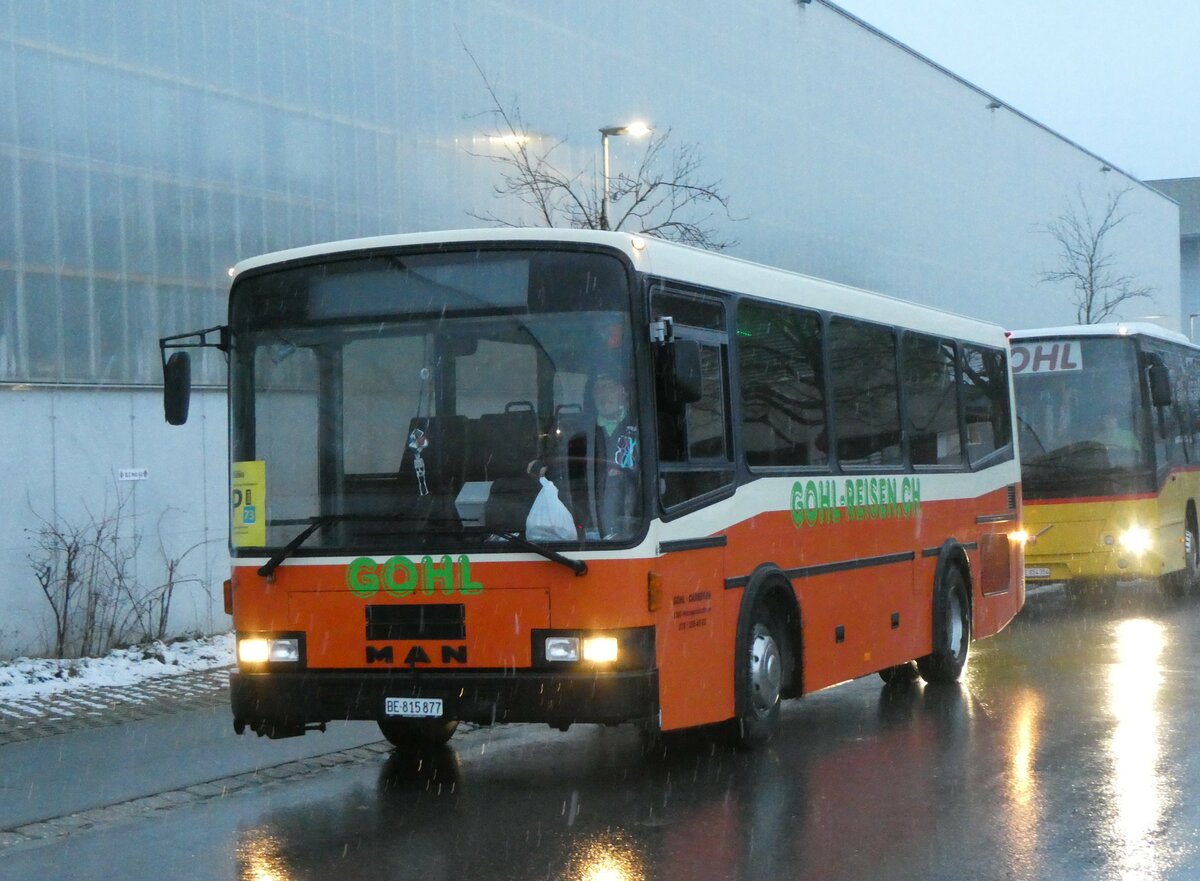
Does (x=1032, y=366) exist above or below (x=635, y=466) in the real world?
above

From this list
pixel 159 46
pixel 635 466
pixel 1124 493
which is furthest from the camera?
pixel 1124 493

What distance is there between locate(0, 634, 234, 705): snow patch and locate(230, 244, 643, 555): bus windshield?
499 cm

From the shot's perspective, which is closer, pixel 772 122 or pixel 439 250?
pixel 439 250

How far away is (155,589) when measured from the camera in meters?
15.9

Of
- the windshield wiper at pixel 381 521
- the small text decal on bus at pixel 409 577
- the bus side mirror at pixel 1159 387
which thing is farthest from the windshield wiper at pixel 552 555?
the bus side mirror at pixel 1159 387

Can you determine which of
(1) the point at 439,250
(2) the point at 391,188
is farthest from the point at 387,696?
(2) the point at 391,188

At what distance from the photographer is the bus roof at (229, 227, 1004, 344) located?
27.9ft

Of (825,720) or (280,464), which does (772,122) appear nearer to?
(825,720)

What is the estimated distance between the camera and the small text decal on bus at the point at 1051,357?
1945 centimetres

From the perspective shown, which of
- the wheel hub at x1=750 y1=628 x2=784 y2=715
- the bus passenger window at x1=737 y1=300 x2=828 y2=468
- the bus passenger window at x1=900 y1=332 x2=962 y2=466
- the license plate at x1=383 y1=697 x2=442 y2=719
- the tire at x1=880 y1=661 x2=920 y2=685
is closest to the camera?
the license plate at x1=383 y1=697 x2=442 y2=719

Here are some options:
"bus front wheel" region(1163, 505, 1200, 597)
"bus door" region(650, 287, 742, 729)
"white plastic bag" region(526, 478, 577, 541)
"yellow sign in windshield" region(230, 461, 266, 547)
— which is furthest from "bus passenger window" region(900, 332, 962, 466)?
"bus front wheel" region(1163, 505, 1200, 597)

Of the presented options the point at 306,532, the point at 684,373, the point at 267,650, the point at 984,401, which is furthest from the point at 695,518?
the point at 984,401

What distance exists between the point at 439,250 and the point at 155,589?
8.39 m

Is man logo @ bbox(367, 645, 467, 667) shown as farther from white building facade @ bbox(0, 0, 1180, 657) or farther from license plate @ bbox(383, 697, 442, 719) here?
white building facade @ bbox(0, 0, 1180, 657)
